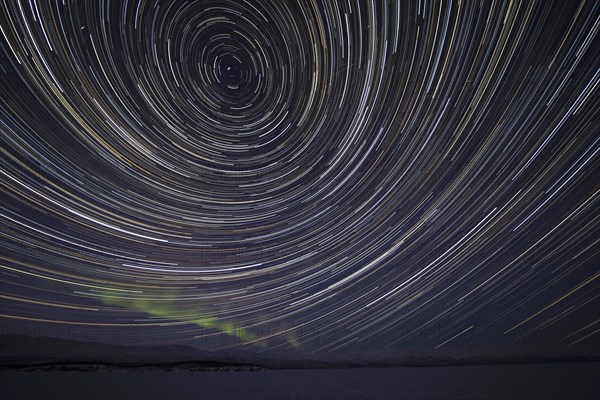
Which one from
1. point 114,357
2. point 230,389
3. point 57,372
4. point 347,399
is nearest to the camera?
point 347,399

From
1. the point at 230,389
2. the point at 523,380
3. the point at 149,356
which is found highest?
the point at 149,356

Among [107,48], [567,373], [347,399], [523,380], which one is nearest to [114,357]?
[347,399]

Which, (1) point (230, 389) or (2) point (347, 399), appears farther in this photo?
(1) point (230, 389)

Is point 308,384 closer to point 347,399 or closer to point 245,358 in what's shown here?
point 347,399

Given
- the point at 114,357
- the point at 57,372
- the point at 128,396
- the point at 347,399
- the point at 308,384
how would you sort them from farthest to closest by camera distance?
the point at 114,357, the point at 57,372, the point at 308,384, the point at 128,396, the point at 347,399

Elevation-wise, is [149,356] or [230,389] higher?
[149,356]

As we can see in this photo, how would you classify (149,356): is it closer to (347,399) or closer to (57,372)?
(57,372)
